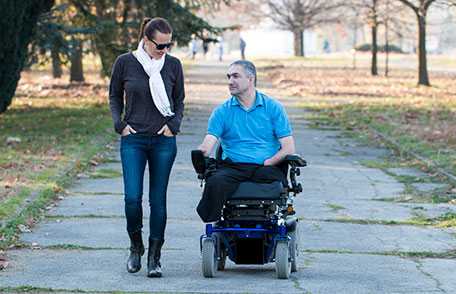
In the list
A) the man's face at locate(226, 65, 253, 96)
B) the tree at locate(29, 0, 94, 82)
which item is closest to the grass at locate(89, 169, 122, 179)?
the man's face at locate(226, 65, 253, 96)

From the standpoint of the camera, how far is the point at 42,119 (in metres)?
26.5

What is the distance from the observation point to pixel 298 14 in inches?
3201

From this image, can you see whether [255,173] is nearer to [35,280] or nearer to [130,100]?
[130,100]

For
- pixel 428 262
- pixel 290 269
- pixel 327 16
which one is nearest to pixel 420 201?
pixel 428 262

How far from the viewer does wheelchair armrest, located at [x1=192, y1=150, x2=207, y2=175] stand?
29.7 ft

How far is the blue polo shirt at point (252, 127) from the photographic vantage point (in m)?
9.26

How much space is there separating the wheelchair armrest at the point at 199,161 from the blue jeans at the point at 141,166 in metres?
0.22

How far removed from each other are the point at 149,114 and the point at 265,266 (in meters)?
1.72

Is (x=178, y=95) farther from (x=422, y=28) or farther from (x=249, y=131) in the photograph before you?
(x=422, y=28)

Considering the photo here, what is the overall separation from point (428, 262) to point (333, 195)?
490 cm

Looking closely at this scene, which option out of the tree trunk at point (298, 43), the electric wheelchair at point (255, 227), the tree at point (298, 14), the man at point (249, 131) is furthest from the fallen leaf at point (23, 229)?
the tree trunk at point (298, 43)

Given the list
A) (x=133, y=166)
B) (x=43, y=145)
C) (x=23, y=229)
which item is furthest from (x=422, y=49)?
(x=133, y=166)

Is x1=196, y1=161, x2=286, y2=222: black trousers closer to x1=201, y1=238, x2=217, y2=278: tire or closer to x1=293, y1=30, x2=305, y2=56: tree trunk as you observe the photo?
x1=201, y1=238, x2=217, y2=278: tire

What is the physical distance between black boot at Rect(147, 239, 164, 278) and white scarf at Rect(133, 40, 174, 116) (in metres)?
1.01
